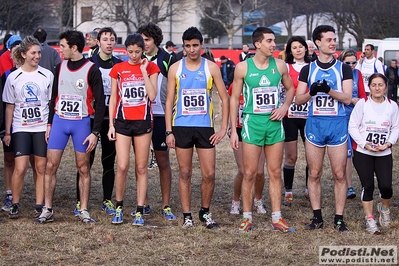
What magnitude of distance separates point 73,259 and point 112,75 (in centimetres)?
214

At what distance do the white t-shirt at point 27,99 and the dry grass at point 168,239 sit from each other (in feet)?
3.56

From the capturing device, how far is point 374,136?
7.21 m

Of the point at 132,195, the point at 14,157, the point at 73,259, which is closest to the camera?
the point at 73,259

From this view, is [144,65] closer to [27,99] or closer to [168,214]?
[27,99]

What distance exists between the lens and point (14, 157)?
8312 millimetres

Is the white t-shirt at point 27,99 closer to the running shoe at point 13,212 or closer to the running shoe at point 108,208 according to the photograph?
the running shoe at point 13,212

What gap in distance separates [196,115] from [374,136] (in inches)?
73.4

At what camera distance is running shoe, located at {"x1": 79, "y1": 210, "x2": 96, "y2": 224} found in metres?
7.71

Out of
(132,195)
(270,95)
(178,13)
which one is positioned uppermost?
(178,13)

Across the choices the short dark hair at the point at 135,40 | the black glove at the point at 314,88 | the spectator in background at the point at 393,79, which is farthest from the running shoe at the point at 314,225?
the spectator in background at the point at 393,79

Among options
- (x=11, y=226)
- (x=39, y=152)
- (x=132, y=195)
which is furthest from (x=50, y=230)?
(x=132, y=195)

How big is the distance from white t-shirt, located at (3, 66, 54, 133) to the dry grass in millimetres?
1084

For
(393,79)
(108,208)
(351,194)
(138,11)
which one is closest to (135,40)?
(108,208)

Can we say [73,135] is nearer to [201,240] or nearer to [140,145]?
[140,145]
